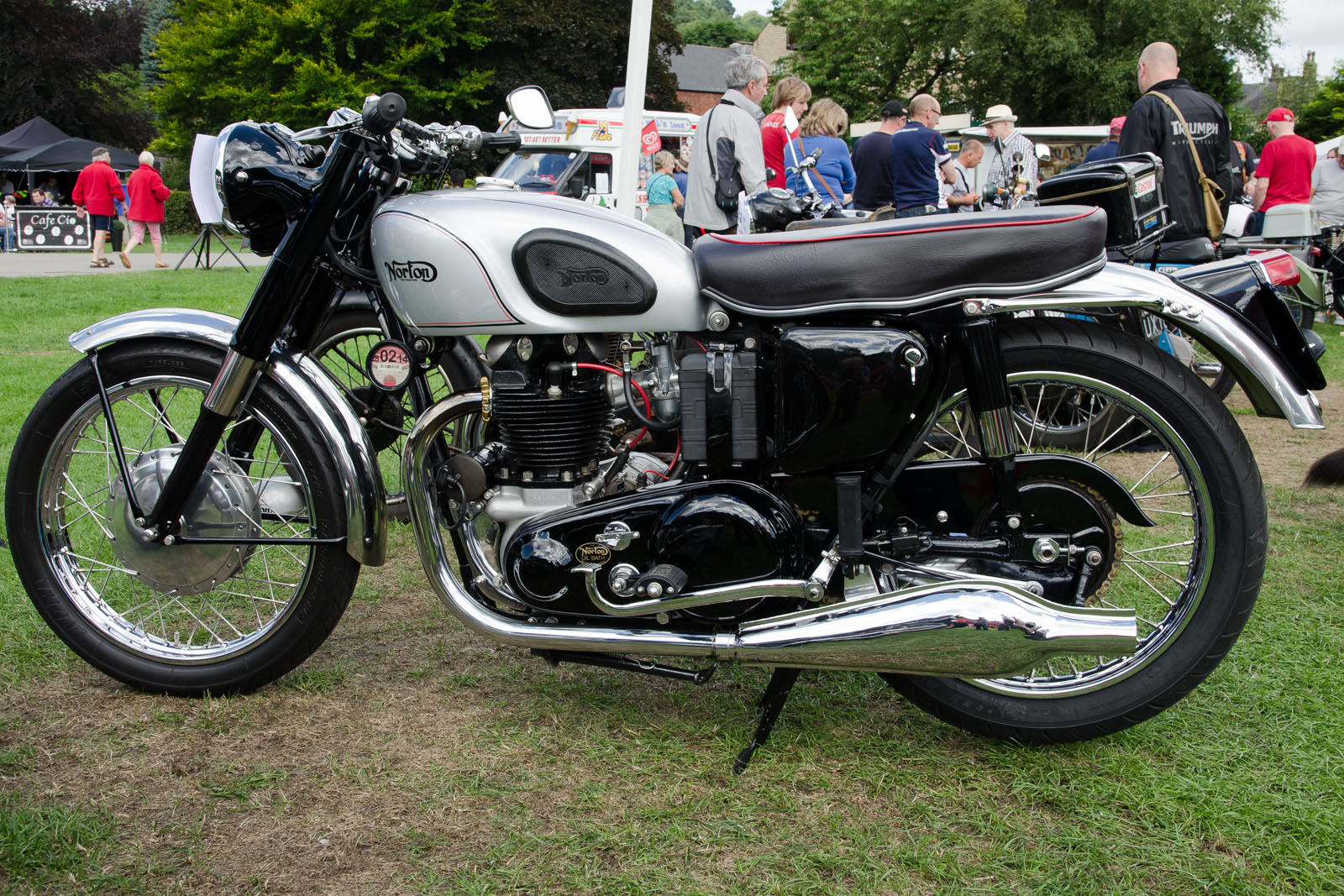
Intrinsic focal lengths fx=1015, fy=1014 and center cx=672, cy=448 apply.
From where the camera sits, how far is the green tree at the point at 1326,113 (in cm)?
3691

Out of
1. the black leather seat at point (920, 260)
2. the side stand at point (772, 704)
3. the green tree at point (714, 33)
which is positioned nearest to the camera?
the black leather seat at point (920, 260)

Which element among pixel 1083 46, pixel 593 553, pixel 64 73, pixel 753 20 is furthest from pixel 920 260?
pixel 753 20

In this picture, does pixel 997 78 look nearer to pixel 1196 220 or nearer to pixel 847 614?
pixel 1196 220

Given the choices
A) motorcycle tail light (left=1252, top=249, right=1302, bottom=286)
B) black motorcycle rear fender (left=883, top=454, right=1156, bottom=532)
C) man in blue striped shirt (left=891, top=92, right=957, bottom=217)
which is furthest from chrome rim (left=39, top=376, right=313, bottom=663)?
man in blue striped shirt (left=891, top=92, right=957, bottom=217)

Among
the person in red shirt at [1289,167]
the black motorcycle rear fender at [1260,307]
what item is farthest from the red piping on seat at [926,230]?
the person in red shirt at [1289,167]

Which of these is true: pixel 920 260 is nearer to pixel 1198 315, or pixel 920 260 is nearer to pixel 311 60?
pixel 1198 315

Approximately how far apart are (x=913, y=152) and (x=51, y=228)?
19.5 metres

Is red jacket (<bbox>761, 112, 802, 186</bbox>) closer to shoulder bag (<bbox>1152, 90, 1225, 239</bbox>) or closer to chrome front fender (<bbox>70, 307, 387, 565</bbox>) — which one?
shoulder bag (<bbox>1152, 90, 1225, 239</bbox>)

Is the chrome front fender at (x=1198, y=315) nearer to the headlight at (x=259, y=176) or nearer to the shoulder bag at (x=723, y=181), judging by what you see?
the headlight at (x=259, y=176)

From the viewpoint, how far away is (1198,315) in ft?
7.06

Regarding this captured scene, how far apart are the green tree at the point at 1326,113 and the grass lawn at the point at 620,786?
42171mm

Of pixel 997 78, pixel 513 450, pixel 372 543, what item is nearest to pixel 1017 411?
pixel 513 450

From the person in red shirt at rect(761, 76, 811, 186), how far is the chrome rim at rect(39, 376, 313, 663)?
5215 mm

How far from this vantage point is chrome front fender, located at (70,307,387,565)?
2455 mm
